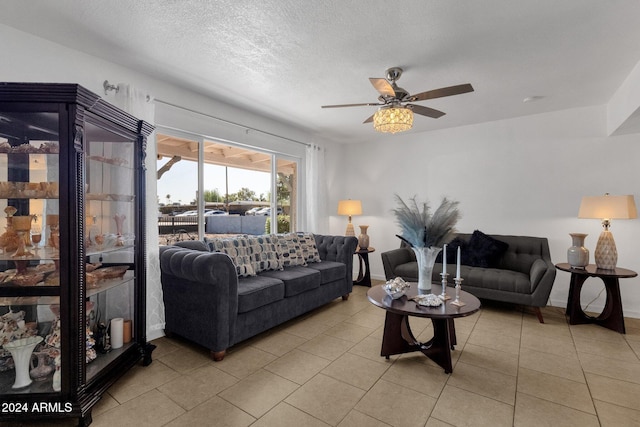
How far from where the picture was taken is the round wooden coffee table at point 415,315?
85.6 inches

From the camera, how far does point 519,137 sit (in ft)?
13.6

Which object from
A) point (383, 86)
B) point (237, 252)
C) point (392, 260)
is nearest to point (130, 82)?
point (237, 252)

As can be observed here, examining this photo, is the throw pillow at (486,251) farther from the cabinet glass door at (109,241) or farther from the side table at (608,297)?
the cabinet glass door at (109,241)

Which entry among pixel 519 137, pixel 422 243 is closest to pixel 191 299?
pixel 422 243

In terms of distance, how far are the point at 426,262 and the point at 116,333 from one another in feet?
8.05

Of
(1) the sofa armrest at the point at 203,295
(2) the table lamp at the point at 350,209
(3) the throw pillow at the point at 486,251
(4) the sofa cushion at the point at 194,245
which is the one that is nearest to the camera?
(1) the sofa armrest at the point at 203,295

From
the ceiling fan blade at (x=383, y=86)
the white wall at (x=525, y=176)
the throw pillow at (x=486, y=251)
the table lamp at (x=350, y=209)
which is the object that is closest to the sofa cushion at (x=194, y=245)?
the ceiling fan blade at (x=383, y=86)

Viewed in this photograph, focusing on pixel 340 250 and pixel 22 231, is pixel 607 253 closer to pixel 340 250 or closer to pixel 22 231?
pixel 340 250

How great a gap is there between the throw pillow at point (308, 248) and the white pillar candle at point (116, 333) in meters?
2.08

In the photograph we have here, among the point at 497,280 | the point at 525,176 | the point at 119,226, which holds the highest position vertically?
the point at 525,176

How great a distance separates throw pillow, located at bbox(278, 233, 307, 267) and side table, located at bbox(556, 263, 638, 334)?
2957 mm

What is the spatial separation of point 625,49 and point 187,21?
326 centimetres

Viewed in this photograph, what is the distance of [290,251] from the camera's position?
3.79m

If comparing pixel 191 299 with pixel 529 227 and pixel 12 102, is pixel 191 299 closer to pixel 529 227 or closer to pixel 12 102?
pixel 12 102
